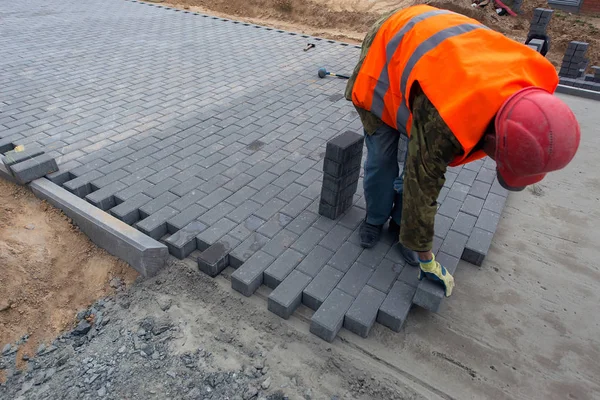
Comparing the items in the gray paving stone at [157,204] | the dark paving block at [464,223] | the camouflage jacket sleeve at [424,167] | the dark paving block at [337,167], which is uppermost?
the camouflage jacket sleeve at [424,167]

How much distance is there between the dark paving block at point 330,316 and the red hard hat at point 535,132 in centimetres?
141

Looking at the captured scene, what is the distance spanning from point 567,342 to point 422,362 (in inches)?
40.7

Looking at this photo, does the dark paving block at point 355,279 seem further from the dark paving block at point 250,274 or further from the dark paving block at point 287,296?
the dark paving block at point 250,274

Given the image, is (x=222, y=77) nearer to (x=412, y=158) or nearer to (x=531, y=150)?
(x=412, y=158)

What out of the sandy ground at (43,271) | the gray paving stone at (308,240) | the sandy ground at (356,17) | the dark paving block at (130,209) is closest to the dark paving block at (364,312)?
the gray paving stone at (308,240)

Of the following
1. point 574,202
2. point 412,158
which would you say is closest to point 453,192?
point 574,202

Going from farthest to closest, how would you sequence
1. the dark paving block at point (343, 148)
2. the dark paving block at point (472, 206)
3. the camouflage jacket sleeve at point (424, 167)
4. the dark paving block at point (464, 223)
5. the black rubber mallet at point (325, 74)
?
the black rubber mallet at point (325, 74)
the dark paving block at point (472, 206)
the dark paving block at point (464, 223)
the dark paving block at point (343, 148)
the camouflage jacket sleeve at point (424, 167)

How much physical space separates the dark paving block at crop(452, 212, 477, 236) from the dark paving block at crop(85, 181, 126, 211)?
119 inches

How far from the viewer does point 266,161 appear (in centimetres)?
429

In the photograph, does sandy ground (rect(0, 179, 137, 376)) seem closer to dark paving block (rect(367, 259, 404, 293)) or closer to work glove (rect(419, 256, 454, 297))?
dark paving block (rect(367, 259, 404, 293))

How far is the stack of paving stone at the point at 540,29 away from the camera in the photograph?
24.9ft

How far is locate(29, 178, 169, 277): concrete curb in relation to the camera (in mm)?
3012

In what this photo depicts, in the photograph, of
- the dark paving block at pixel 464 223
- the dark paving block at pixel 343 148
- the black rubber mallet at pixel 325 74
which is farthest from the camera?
the black rubber mallet at pixel 325 74

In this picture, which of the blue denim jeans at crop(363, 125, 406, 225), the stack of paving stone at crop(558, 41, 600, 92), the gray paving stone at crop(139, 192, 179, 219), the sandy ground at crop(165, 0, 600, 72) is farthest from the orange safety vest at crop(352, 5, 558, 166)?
the sandy ground at crop(165, 0, 600, 72)
